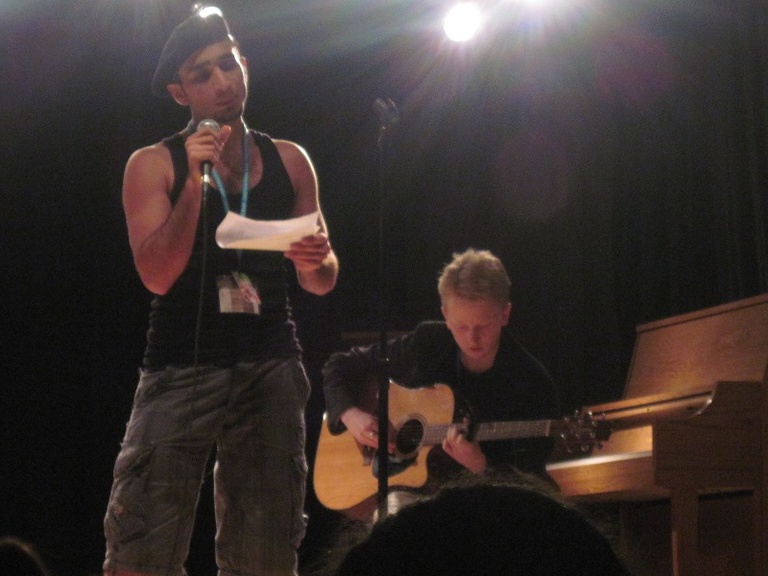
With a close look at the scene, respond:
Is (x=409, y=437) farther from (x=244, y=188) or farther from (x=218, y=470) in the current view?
(x=244, y=188)

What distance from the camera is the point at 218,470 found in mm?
2154

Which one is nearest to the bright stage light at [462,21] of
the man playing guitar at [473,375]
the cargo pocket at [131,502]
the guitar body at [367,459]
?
the man playing guitar at [473,375]

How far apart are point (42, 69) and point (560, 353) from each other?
7.80ft

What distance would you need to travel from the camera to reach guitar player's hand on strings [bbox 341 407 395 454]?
3.46 meters

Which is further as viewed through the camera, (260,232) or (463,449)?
(463,449)

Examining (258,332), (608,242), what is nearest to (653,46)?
(608,242)

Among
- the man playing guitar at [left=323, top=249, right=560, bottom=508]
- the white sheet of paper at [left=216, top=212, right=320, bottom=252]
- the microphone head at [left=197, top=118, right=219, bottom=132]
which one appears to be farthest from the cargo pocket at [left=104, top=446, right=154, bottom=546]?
the man playing guitar at [left=323, top=249, right=560, bottom=508]

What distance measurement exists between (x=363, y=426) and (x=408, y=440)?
164 millimetres

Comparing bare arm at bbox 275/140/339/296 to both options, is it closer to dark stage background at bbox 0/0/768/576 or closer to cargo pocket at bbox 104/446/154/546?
cargo pocket at bbox 104/446/154/546

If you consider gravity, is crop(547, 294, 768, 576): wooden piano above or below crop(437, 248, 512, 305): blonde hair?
below

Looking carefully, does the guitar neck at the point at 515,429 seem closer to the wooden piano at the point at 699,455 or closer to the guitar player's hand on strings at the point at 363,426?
the wooden piano at the point at 699,455

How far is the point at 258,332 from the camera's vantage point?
2.15 meters

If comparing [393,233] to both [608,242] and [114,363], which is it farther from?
[114,363]

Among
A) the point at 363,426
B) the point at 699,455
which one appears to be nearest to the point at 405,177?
the point at 363,426
